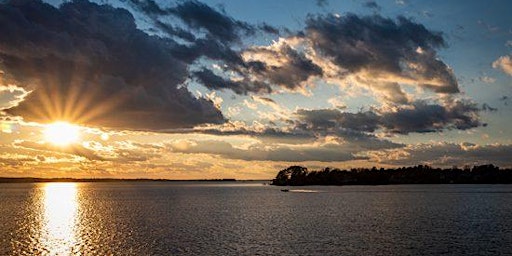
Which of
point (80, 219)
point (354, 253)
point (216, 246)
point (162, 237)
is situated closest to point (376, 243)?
point (354, 253)

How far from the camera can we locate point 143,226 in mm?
97625

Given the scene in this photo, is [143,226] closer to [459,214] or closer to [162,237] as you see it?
[162,237]

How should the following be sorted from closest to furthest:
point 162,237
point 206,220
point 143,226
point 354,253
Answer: point 354,253 → point 162,237 → point 143,226 → point 206,220

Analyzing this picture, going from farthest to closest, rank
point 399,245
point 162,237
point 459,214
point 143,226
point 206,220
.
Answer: point 459,214 → point 206,220 → point 143,226 → point 162,237 → point 399,245

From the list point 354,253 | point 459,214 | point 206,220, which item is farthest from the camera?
point 459,214

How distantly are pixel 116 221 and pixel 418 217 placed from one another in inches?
2712

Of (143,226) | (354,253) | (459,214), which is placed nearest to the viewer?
(354,253)

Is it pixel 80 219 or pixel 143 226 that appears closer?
pixel 143 226

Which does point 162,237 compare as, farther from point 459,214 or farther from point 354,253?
point 459,214

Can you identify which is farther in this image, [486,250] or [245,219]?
[245,219]

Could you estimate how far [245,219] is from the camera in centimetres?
10981

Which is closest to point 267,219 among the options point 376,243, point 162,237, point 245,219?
point 245,219

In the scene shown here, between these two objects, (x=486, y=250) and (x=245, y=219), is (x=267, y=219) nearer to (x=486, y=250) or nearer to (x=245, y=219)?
(x=245, y=219)

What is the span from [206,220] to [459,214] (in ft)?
203
